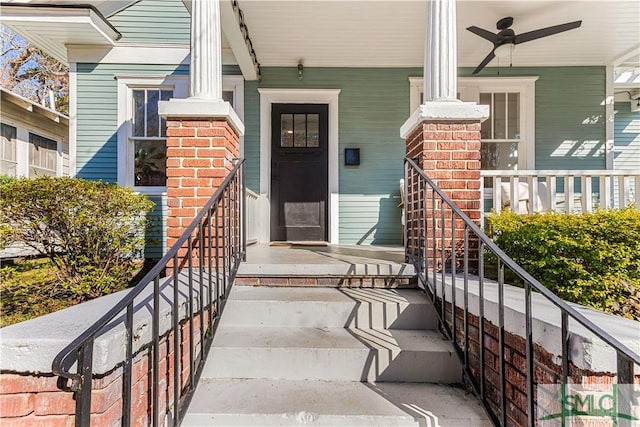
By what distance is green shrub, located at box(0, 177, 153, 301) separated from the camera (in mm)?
3035

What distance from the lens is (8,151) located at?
7.64 metres

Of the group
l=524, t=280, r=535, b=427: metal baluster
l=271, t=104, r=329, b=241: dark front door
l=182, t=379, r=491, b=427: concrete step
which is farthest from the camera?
l=271, t=104, r=329, b=241: dark front door

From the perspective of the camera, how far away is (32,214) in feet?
10.1

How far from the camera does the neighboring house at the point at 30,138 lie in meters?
7.49

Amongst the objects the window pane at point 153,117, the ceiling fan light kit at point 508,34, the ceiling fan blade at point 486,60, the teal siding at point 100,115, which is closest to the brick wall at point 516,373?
the ceiling fan light kit at point 508,34

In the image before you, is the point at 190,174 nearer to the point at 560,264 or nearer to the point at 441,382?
the point at 441,382

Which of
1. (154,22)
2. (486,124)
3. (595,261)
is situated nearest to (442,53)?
(595,261)

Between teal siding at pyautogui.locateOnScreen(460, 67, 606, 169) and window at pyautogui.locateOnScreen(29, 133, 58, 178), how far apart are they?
9.10 meters

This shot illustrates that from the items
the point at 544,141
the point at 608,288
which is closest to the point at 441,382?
the point at 608,288

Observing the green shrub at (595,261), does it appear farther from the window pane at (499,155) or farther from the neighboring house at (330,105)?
the window pane at (499,155)

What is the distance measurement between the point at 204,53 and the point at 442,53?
1.76m

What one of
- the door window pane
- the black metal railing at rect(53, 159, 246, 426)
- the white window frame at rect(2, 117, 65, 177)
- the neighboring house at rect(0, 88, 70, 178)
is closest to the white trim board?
the door window pane

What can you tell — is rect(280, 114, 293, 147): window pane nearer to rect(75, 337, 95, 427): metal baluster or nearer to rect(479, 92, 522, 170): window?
rect(479, 92, 522, 170): window

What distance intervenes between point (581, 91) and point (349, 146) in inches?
136
